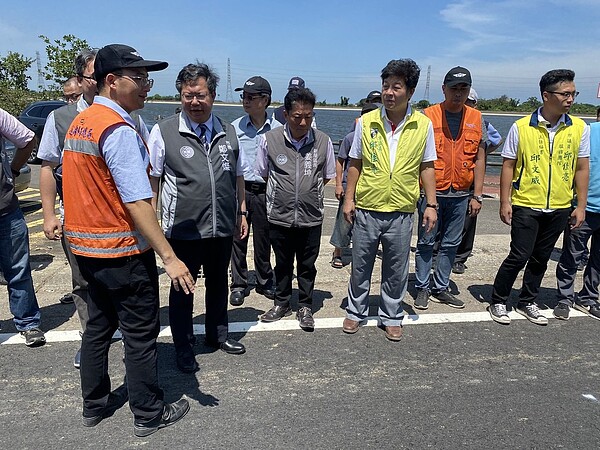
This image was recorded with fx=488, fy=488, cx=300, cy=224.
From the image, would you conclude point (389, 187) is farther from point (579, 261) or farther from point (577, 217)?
point (579, 261)

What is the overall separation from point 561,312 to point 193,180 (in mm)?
3447

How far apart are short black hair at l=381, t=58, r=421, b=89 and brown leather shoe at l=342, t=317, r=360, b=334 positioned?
1.92 metres

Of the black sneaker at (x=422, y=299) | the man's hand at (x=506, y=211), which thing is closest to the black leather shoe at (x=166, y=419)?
the black sneaker at (x=422, y=299)

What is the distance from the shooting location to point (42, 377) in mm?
3207

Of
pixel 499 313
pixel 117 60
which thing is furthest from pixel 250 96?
pixel 499 313

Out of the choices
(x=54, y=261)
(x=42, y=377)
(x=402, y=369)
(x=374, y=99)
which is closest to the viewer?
(x=42, y=377)

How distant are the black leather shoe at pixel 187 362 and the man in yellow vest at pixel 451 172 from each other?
2.20 m

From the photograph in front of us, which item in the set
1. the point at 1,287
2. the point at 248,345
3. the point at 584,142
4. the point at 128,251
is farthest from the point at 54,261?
the point at 584,142

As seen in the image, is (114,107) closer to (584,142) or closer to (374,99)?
(584,142)

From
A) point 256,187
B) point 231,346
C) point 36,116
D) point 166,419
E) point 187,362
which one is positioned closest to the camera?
point 166,419

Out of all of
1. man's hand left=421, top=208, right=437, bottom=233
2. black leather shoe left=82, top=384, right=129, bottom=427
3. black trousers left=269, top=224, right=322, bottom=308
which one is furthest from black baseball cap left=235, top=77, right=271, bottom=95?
black leather shoe left=82, top=384, right=129, bottom=427

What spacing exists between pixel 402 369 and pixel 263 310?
149 cm

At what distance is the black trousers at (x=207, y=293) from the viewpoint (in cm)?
333

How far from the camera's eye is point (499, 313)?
4301 millimetres
